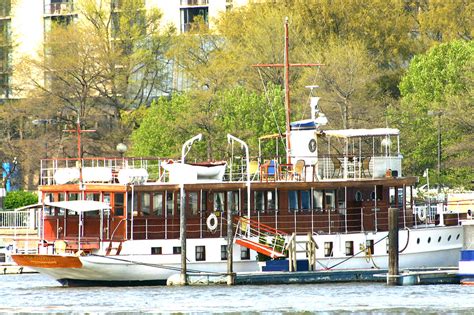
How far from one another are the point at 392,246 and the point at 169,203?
9.03 meters

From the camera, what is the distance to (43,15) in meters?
129

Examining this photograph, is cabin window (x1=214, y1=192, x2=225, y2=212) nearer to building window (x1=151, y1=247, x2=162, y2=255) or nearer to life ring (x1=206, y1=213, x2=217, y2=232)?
life ring (x1=206, y1=213, x2=217, y2=232)

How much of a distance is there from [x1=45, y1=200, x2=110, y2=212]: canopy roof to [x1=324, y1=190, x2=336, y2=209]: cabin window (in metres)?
8.75

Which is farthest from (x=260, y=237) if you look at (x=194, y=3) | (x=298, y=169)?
(x=194, y=3)

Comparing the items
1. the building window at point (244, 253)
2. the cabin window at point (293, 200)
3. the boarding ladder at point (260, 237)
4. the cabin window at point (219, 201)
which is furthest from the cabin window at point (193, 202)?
the cabin window at point (293, 200)

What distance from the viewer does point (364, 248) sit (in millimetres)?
68812

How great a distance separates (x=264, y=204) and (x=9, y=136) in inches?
1655

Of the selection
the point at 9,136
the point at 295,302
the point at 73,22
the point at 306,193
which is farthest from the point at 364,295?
the point at 73,22

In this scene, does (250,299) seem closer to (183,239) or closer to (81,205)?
(183,239)

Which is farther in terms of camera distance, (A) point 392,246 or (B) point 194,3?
(B) point 194,3

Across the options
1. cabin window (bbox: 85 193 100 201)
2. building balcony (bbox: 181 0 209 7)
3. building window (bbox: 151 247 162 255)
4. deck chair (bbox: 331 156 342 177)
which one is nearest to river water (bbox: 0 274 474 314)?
building window (bbox: 151 247 162 255)

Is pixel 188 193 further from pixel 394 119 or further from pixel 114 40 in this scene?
pixel 114 40

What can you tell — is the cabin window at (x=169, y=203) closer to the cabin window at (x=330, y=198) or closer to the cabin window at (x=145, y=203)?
the cabin window at (x=145, y=203)

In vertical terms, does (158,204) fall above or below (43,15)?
below
